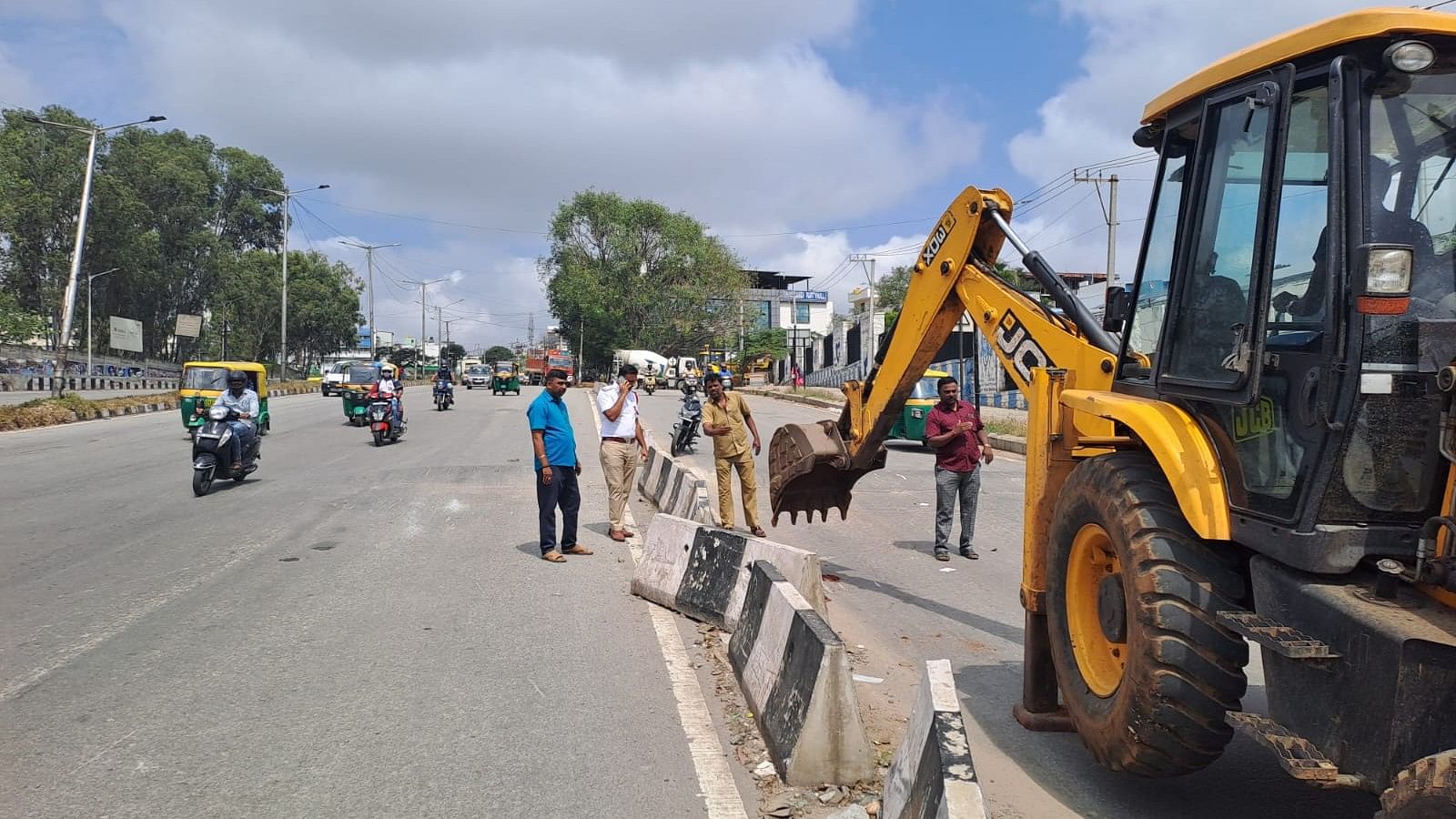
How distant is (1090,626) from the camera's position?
4.20 meters

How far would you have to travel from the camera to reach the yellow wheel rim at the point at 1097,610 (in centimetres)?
386

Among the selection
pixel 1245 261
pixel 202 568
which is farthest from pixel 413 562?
pixel 1245 261

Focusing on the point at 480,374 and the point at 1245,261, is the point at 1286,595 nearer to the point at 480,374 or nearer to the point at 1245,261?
the point at 1245,261

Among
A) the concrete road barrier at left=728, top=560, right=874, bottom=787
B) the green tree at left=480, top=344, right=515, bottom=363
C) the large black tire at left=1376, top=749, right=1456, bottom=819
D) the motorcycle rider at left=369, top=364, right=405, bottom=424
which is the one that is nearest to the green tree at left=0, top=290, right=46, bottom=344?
the motorcycle rider at left=369, top=364, right=405, bottom=424

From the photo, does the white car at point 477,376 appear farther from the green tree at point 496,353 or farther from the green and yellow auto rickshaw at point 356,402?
the green tree at point 496,353

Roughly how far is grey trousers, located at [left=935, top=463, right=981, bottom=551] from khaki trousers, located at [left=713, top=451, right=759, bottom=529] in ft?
6.12

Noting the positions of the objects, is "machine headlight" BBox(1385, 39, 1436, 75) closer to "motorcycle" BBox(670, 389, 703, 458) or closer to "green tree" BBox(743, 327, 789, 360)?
"motorcycle" BBox(670, 389, 703, 458)

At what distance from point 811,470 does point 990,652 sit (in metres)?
2.18

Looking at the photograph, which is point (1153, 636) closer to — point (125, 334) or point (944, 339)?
point (944, 339)

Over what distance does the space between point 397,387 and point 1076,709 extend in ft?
66.7

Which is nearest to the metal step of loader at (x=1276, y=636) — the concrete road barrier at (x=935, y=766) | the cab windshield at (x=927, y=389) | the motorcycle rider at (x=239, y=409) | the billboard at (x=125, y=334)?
the concrete road barrier at (x=935, y=766)

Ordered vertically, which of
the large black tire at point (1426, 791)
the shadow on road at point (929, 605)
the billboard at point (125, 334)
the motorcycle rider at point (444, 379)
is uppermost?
the billboard at point (125, 334)

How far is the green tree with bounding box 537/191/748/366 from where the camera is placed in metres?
78.2

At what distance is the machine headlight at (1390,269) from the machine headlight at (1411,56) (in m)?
0.56
